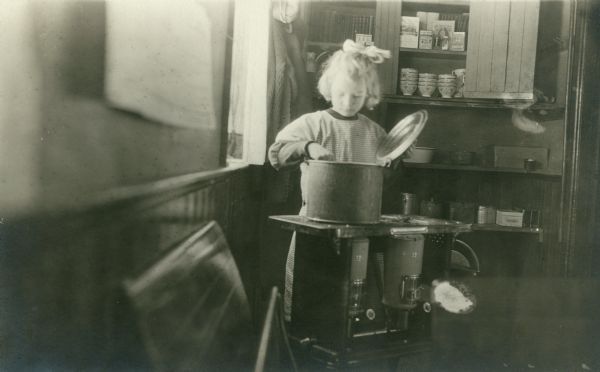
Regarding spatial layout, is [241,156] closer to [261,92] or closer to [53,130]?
[261,92]

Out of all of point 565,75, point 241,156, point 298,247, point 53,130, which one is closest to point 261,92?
point 241,156

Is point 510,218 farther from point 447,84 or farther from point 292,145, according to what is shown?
point 292,145

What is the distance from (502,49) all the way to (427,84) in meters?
0.46

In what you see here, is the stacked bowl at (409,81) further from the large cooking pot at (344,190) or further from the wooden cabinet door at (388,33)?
the large cooking pot at (344,190)

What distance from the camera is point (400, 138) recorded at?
72.4 inches

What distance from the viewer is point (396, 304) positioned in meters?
1.68

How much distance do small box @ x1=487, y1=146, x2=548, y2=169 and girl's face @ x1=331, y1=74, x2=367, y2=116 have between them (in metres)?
1.37

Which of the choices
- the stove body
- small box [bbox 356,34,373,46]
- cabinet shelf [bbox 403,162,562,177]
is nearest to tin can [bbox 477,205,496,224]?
cabinet shelf [bbox 403,162,562,177]

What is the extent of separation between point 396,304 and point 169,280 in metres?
0.71

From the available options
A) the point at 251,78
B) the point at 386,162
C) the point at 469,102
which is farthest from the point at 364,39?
the point at 386,162

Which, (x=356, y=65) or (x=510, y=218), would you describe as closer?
(x=356, y=65)

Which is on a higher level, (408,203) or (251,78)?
(251,78)

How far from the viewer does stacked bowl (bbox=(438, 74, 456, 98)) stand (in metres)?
3.26

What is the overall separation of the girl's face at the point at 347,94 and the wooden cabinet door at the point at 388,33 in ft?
3.93
